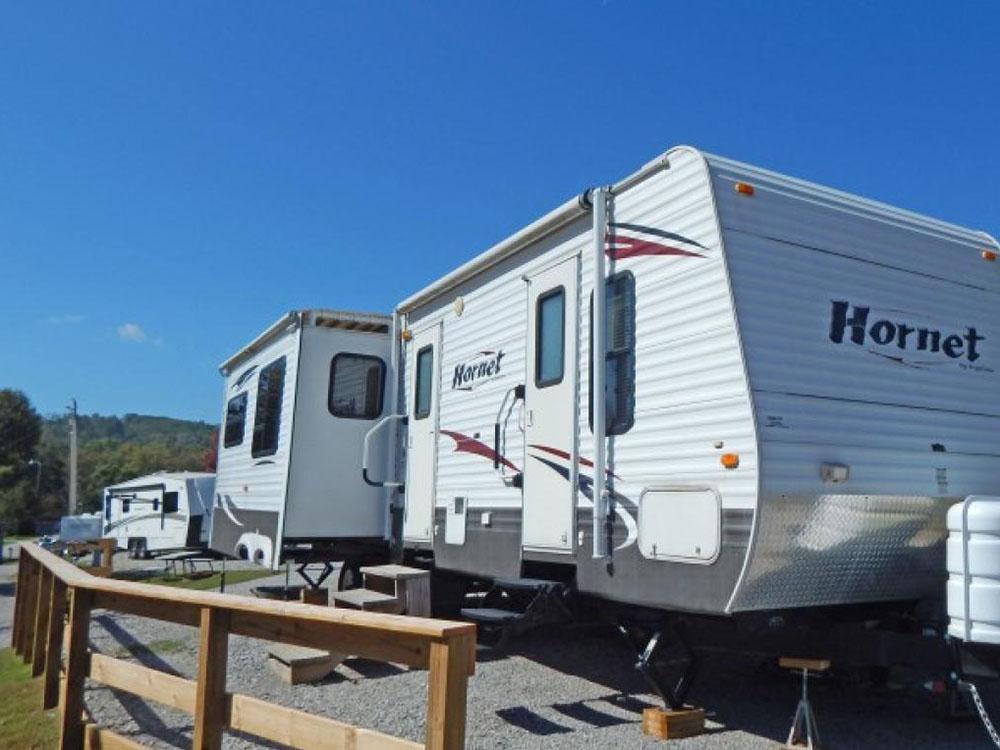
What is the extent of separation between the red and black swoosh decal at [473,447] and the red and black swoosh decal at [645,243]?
1.79m

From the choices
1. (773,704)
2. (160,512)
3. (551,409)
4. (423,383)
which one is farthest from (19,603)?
(160,512)

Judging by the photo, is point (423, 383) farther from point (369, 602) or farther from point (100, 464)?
point (100, 464)

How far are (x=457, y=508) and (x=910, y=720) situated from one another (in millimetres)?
3506

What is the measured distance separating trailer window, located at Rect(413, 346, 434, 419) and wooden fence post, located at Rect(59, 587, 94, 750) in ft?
11.5

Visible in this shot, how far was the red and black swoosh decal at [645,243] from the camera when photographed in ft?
17.1

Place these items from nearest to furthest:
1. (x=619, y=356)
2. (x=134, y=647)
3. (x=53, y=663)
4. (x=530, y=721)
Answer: (x=619, y=356)
(x=530, y=721)
(x=53, y=663)
(x=134, y=647)

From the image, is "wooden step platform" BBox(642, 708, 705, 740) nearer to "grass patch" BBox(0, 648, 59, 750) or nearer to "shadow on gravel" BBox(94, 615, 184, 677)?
"grass patch" BBox(0, 648, 59, 750)

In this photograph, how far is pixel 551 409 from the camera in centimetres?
625

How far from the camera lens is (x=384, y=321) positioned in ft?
31.7

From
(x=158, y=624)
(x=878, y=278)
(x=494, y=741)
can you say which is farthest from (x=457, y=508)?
(x=158, y=624)

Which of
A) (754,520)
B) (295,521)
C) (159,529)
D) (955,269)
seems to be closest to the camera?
(754,520)

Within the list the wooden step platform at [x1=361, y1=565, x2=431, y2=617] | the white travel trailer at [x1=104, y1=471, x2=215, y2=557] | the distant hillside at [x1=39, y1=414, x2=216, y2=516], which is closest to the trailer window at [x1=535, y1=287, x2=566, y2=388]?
the wooden step platform at [x1=361, y1=565, x2=431, y2=617]

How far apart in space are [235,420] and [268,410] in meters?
1.80

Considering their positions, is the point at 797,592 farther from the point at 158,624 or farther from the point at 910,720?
the point at 158,624
